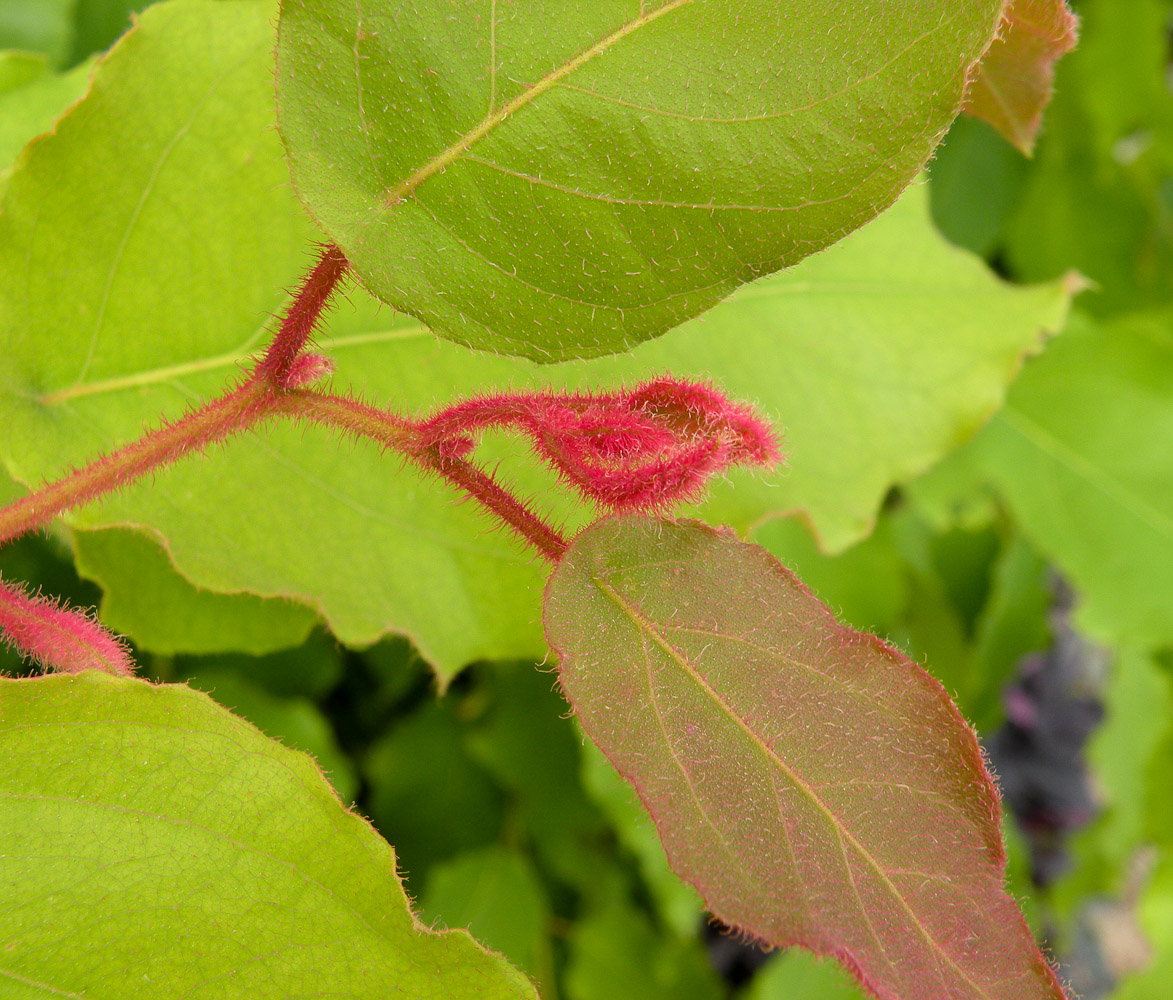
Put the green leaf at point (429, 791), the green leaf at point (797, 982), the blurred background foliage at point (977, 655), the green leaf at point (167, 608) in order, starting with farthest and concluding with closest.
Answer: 1. the green leaf at point (429, 791)
2. the green leaf at point (797, 982)
3. the blurred background foliage at point (977, 655)
4. the green leaf at point (167, 608)

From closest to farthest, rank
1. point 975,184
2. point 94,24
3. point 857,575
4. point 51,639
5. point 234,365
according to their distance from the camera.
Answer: point 51,639 < point 234,365 < point 94,24 < point 857,575 < point 975,184

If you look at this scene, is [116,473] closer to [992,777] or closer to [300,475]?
[300,475]

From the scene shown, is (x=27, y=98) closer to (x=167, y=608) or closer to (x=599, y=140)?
(x=167, y=608)

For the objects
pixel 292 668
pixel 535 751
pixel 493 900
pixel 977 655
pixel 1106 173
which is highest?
pixel 1106 173

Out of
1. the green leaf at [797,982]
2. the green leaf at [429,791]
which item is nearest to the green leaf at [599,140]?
the green leaf at [429,791]

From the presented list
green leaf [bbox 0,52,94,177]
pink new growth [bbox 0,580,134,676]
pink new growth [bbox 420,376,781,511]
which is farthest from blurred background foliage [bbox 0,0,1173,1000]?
pink new growth [bbox 420,376,781,511]

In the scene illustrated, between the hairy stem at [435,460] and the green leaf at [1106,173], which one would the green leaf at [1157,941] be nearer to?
the green leaf at [1106,173]

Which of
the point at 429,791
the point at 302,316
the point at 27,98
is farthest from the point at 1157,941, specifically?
the point at 27,98
